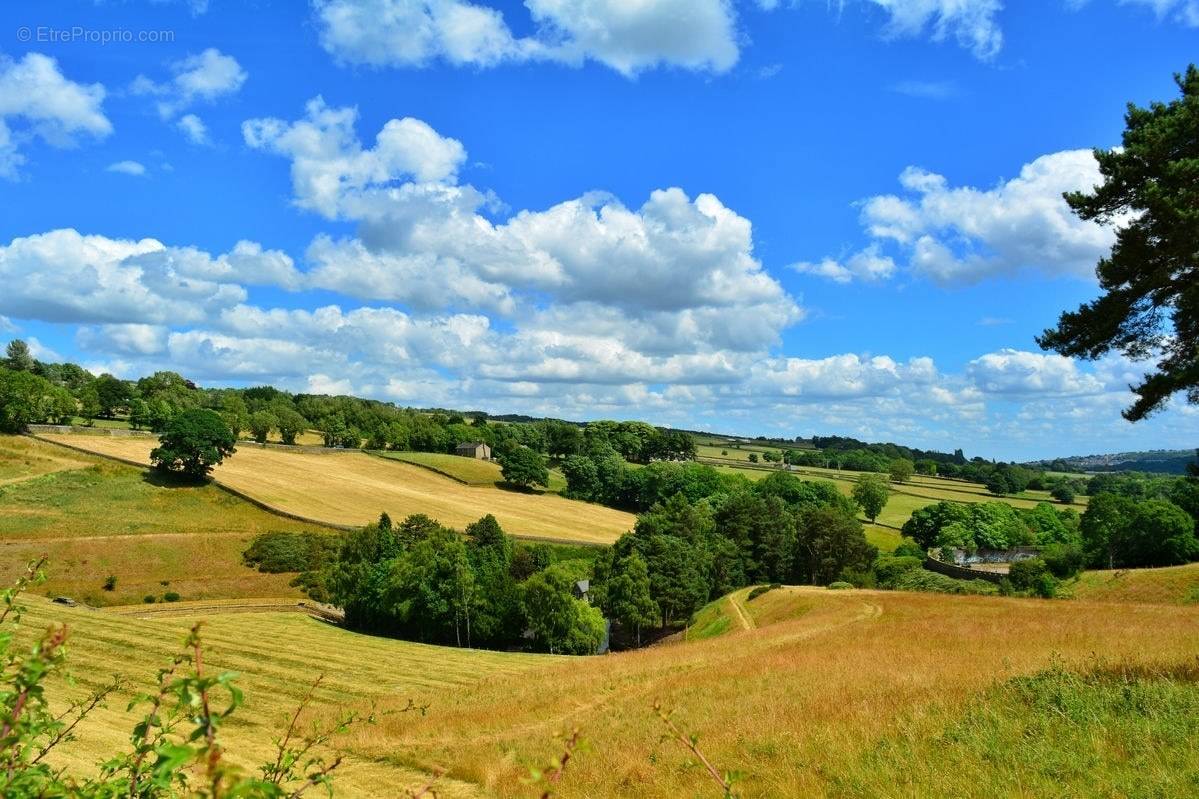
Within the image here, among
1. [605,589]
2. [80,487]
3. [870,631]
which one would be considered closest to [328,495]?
[80,487]

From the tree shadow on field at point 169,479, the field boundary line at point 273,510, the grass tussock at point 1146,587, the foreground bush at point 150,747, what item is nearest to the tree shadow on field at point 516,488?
the field boundary line at point 273,510

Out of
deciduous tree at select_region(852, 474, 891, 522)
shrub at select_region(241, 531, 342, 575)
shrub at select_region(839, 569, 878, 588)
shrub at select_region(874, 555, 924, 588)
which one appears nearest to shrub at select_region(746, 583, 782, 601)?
shrub at select_region(839, 569, 878, 588)

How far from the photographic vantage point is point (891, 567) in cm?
8338

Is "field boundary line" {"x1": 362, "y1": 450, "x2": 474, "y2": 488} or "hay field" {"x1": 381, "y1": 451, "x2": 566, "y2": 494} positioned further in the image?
"hay field" {"x1": 381, "y1": 451, "x2": 566, "y2": 494}

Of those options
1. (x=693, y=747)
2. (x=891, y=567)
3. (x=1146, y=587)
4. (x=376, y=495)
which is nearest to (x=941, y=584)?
(x=891, y=567)

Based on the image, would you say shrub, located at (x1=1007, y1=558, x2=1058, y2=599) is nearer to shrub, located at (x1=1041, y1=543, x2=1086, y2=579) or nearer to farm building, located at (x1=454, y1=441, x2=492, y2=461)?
shrub, located at (x1=1041, y1=543, x2=1086, y2=579)

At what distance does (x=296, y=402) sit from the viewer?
7830 inches

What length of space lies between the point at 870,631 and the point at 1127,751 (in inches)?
808

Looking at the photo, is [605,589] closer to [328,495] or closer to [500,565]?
[500,565]

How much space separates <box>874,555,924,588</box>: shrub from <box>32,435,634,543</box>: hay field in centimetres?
3497

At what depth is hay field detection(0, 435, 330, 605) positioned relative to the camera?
66.6m

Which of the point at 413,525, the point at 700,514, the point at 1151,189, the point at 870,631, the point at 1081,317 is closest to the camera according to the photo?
the point at 1151,189

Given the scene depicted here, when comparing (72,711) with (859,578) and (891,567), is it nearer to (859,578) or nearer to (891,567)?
(859,578)

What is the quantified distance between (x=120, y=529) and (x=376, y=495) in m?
35.2
